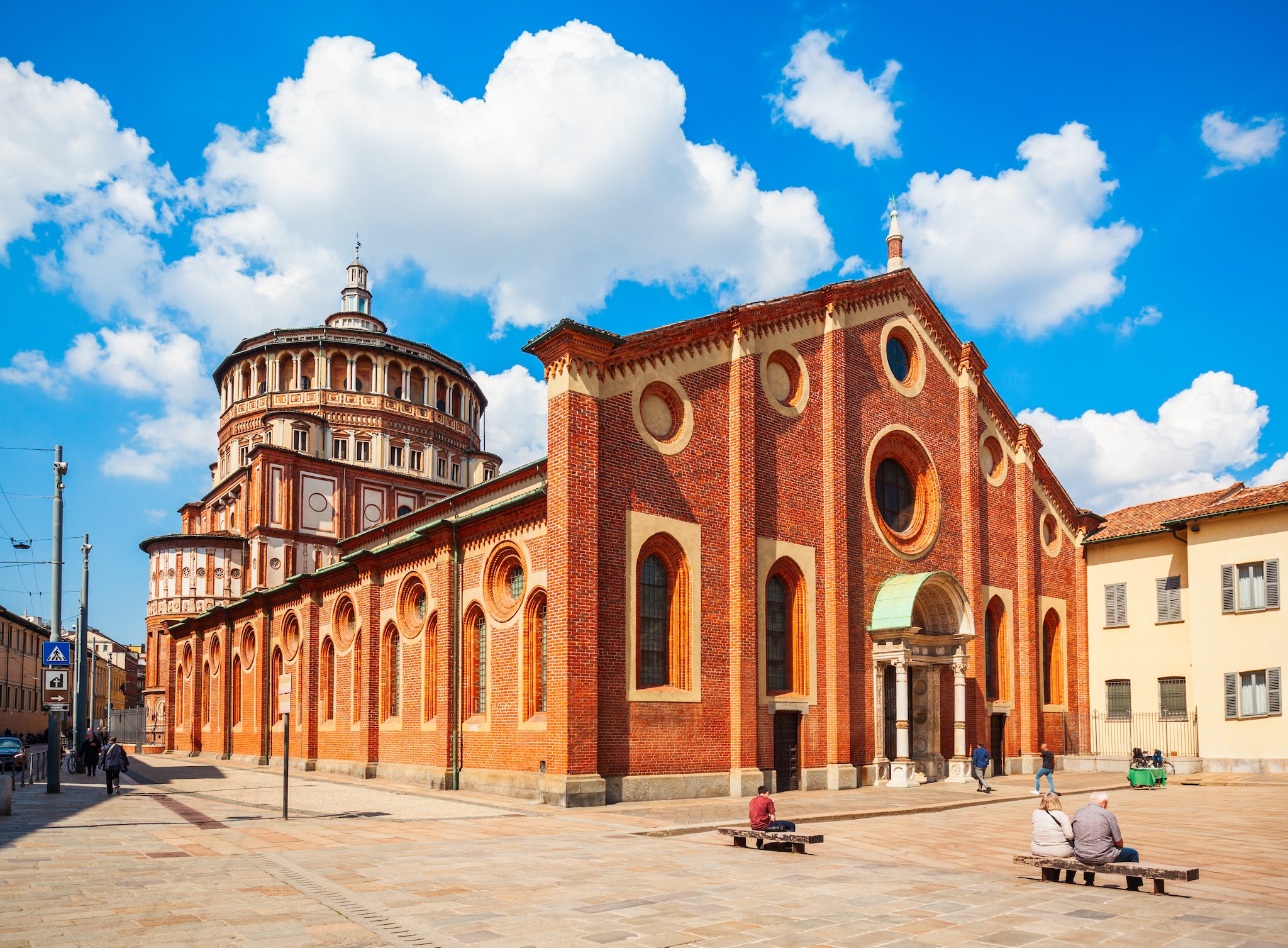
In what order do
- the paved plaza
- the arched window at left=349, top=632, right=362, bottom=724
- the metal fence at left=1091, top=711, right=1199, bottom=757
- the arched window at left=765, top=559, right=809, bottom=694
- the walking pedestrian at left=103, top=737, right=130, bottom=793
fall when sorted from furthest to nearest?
1. the metal fence at left=1091, top=711, right=1199, bottom=757
2. the arched window at left=349, top=632, right=362, bottom=724
3. the arched window at left=765, top=559, right=809, bottom=694
4. the walking pedestrian at left=103, top=737, right=130, bottom=793
5. the paved plaza

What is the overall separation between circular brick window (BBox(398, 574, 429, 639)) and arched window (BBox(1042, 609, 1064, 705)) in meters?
21.5

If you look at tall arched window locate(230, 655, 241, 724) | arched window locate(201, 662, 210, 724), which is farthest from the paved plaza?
arched window locate(201, 662, 210, 724)

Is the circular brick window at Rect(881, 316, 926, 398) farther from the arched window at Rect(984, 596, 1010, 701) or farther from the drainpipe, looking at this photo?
the drainpipe

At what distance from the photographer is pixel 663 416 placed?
23.1m

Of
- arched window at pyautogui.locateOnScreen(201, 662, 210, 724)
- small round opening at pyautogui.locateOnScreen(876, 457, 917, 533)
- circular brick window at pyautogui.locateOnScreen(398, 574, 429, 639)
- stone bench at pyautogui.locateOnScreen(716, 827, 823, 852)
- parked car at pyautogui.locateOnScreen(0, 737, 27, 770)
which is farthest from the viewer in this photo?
arched window at pyautogui.locateOnScreen(201, 662, 210, 724)

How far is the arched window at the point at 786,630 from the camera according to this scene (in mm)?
24906

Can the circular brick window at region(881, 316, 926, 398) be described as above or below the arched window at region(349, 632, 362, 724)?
above

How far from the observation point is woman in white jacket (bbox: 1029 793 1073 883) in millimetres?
11898

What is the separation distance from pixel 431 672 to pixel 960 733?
49.2 ft

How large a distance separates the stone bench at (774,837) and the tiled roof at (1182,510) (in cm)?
2325

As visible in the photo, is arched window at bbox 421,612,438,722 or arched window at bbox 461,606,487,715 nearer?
arched window at bbox 461,606,487,715

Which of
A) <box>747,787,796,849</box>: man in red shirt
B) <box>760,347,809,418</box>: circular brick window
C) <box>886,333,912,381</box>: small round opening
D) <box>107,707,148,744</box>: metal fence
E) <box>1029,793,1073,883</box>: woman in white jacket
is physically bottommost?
<box>107,707,148,744</box>: metal fence

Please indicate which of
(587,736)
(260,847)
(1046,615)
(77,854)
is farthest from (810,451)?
(77,854)

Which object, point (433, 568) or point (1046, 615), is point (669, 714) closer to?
point (433, 568)
